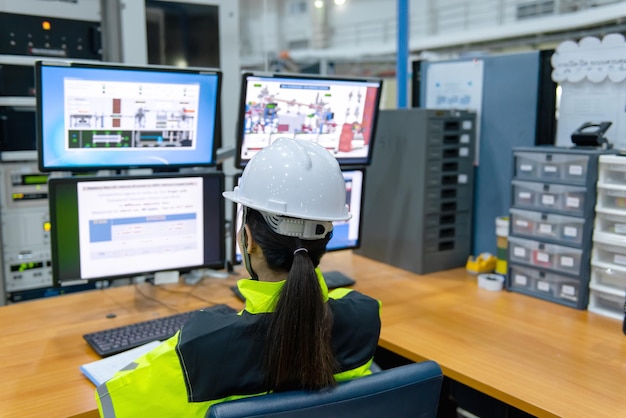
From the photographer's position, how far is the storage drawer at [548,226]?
5.39ft

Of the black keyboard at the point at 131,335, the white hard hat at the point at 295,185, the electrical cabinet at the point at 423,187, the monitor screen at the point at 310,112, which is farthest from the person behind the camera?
the electrical cabinet at the point at 423,187

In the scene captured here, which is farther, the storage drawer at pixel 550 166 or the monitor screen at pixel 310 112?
the monitor screen at pixel 310 112

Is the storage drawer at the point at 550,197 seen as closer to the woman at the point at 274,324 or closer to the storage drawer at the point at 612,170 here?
the storage drawer at the point at 612,170

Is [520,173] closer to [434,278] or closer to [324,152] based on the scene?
[434,278]

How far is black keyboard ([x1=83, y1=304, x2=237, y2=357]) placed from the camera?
137 cm

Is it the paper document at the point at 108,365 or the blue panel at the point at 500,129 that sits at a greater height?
the blue panel at the point at 500,129

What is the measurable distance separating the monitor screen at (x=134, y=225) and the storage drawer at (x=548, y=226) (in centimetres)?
94

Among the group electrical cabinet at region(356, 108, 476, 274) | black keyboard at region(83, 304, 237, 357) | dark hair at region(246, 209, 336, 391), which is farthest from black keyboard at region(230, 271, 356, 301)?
dark hair at region(246, 209, 336, 391)

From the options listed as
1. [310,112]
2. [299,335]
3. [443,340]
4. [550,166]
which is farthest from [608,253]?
[299,335]

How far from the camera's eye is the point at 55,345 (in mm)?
1420

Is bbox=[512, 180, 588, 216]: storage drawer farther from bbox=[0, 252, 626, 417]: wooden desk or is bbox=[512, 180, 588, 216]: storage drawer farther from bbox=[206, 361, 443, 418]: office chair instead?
bbox=[206, 361, 443, 418]: office chair

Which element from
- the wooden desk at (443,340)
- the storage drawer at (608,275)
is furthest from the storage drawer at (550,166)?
the wooden desk at (443,340)

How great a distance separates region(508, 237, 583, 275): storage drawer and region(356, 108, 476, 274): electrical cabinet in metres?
0.29

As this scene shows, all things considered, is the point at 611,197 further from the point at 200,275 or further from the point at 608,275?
the point at 200,275
